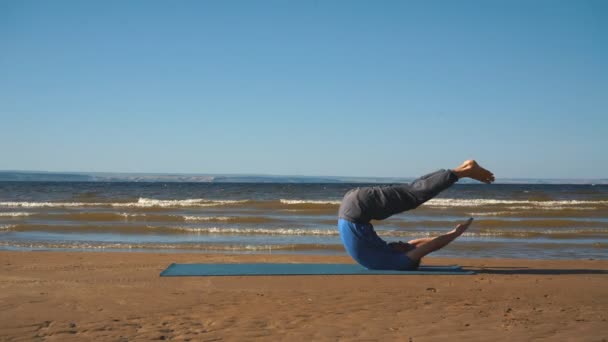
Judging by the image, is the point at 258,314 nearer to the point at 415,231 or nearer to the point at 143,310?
the point at 143,310

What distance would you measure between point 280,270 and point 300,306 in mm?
2405

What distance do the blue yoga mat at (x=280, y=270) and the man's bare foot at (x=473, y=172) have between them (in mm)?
1460

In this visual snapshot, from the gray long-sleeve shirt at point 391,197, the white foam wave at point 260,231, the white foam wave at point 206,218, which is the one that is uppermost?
the gray long-sleeve shirt at point 391,197

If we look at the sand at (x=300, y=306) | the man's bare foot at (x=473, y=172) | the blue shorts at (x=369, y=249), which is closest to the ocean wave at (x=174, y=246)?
the sand at (x=300, y=306)

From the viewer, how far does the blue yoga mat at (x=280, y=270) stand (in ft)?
27.9

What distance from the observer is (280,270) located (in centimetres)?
879

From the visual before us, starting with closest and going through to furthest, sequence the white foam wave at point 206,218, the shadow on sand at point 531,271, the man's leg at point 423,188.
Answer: the man's leg at point 423,188 → the shadow on sand at point 531,271 → the white foam wave at point 206,218

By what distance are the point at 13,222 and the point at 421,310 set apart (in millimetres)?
16695

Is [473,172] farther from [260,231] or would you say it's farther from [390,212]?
[260,231]

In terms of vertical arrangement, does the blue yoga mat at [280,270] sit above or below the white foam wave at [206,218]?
above

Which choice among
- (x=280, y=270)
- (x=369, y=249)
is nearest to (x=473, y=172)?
(x=369, y=249)

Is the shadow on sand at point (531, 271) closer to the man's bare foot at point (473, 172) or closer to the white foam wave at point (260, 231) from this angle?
the man's bare foot at point (473, 172)

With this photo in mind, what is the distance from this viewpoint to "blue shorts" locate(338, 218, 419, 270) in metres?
8.48

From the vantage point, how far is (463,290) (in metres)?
7.44
